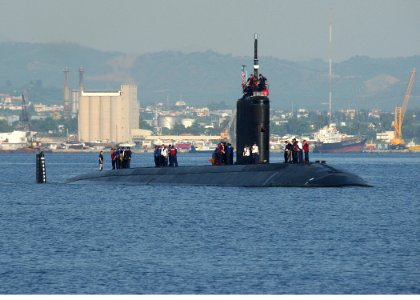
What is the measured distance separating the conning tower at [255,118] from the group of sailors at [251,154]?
0.13 metres

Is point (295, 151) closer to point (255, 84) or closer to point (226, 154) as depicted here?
point (255, 84)

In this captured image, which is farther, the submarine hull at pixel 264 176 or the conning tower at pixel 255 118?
the conning tower at pixel 255 118

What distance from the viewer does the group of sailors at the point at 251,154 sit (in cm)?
5338

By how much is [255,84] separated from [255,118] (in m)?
1.54

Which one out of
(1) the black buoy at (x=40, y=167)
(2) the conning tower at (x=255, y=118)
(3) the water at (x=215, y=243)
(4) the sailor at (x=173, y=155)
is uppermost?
(2) the conning tower at (x=255, y=118)

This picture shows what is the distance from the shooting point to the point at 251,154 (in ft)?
175

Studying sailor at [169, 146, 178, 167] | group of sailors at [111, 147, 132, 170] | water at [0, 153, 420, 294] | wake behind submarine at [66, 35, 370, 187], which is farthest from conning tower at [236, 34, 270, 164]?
group of sailors at [111, 147, 132, 170]

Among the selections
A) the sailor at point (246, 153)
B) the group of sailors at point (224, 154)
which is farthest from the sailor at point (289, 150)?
the group of sailors at point (224, 154)

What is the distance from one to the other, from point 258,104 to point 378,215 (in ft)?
37.9

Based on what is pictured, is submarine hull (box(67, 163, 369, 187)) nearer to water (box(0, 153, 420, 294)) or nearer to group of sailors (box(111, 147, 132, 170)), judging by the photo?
water (box(0, 153, 420, 294))

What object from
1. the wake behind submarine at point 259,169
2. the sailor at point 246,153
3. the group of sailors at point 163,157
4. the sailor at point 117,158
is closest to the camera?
the wake behind submarine at point 259,169

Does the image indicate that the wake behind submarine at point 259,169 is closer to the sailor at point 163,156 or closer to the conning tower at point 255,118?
the conning tower at point 255,118

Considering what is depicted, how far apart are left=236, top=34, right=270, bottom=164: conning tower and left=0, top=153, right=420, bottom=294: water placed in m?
2.05

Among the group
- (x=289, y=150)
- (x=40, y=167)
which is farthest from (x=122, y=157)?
(x=289, y=150)
